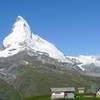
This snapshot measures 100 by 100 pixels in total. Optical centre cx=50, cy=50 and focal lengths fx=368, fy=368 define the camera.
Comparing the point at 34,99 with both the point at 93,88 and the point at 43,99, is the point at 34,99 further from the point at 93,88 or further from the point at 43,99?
the point at 93,88

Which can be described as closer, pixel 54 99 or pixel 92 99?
pixel 92 99

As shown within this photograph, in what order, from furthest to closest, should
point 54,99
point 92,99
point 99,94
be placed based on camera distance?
point 99,94 < point 54,99 < point 92,99

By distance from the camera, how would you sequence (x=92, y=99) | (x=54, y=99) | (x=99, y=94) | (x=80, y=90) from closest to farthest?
1. (x=92, y=99)
2. (x=54, y=99)
3. (x=99, y=94)
4. (x=80, y=90)

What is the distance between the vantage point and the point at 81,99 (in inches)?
4318

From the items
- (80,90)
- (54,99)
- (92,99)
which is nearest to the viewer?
(92,99)

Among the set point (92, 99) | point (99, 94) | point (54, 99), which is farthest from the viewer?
point (99, 94)

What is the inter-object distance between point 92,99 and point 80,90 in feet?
189

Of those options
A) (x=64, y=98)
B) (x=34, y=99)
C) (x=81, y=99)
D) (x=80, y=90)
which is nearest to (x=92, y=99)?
(x=81, y=99)

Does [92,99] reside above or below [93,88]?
below

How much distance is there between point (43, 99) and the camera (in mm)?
116625

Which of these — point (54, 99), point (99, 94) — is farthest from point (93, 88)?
point (54, 99)

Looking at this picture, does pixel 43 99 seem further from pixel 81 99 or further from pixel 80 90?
pixel 80 90

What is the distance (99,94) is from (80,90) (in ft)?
136

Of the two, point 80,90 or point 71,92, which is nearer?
point 71,92
